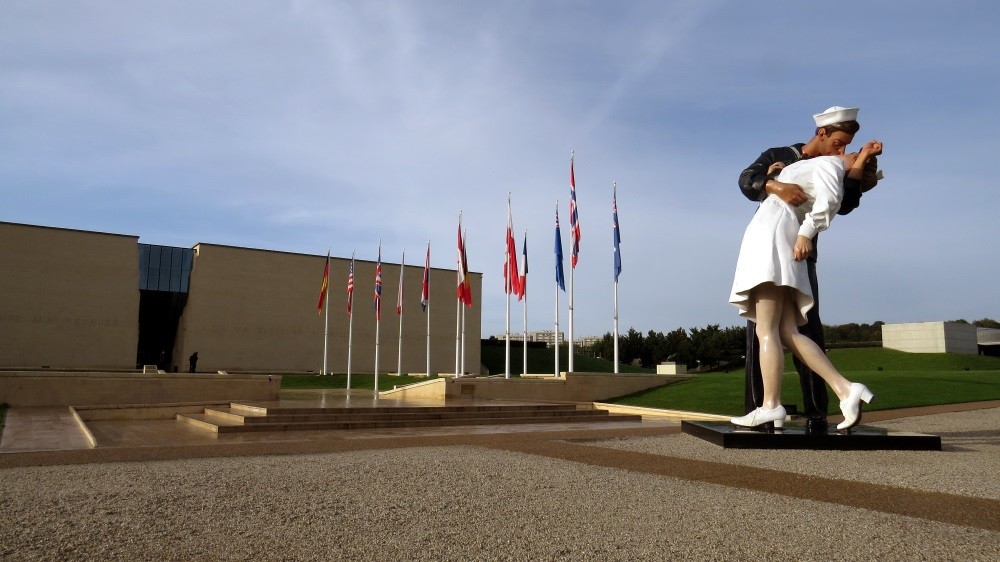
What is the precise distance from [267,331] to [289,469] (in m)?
39.1

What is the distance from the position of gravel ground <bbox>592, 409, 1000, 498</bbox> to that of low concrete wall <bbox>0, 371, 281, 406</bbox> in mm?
17716

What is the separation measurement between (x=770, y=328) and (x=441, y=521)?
190 inches

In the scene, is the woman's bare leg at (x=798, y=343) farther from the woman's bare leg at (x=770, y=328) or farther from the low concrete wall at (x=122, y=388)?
the low concrete wall at (x=122, y=388)

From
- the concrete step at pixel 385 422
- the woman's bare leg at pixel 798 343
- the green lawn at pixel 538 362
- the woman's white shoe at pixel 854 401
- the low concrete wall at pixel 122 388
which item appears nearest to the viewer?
the woman's white shoe at pixel 854 401

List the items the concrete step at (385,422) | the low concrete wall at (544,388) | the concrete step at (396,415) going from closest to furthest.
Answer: the concrete step at (385,422) → the concrete step at (396,415) → the low concrete wall at (544,388)

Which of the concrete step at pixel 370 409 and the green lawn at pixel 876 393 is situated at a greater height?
the green lawn at pixel 876 393

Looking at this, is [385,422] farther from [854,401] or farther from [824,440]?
[854,401]

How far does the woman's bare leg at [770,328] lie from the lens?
776 centimetres

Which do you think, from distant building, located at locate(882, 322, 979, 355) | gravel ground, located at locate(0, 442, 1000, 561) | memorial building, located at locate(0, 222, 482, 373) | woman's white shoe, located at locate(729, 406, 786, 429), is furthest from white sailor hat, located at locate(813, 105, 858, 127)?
distant building, located at locate(882, 322, 979, 355)

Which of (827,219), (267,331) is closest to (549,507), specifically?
(827,219)

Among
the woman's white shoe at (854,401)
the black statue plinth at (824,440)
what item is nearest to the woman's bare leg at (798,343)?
the woman's white shoe at (854,401)

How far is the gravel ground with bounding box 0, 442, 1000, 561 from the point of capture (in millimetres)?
3834

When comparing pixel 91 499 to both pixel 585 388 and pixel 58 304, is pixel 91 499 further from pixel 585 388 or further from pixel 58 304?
pixel 58 304

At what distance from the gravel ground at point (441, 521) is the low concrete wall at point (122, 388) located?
17290 millimetres
